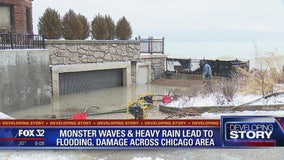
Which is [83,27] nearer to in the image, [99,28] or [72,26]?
[72,26]

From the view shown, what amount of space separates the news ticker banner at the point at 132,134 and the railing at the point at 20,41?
7.65 meters

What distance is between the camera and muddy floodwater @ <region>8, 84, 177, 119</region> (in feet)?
36.2

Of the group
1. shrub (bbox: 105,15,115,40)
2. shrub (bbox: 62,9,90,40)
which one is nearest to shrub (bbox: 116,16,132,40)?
shrub (bbox: 105,15,115,40)

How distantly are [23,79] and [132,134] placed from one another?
28.5ft

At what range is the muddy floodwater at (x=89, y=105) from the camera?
1102cm

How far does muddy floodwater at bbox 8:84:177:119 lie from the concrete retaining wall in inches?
14.6

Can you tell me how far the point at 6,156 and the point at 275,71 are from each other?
8.57 metres

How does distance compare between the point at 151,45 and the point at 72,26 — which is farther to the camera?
the point at 151,45

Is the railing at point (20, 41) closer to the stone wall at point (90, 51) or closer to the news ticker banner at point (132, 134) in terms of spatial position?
the stone wall at point (90, 51)

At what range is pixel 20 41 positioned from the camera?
12.6m

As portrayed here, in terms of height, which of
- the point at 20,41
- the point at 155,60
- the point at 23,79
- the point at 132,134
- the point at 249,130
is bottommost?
the point at 132,134

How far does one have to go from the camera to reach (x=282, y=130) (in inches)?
190

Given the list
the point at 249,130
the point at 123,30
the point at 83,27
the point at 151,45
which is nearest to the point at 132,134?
the point at 249,130

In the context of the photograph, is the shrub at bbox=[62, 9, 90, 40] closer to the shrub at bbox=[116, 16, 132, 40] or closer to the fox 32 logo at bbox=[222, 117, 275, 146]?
the shrub at bbox=[116, 16, 132, 40]
